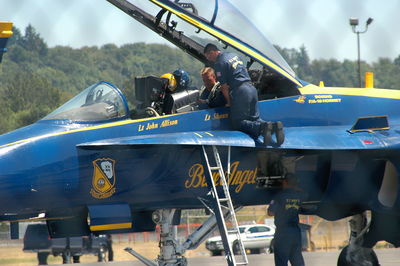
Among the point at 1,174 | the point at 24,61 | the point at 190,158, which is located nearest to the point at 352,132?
the point at 190,158

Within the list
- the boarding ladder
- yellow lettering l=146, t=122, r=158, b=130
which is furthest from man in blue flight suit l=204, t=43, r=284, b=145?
yellow lettering l=146, t=122, r=158, b=130

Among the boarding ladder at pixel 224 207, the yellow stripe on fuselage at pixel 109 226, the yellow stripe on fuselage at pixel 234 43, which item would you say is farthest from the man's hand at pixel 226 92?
the yellow stripe on fuselage at pixel 109 226

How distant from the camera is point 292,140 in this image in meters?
8.28

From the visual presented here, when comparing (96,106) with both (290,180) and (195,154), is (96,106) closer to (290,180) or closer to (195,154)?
(195,154)

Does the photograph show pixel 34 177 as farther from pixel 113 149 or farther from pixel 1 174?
pixel 113 149

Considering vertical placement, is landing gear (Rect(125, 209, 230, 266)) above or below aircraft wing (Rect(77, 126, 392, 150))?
below

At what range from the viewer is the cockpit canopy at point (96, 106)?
8305 millimetres

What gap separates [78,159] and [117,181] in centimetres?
53

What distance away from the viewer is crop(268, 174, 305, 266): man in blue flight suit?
881 cm

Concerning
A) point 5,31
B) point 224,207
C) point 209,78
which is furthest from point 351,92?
point 5,31

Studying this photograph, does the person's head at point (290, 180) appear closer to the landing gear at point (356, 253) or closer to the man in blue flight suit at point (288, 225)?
the man in blue flight suit at point (288, 225)

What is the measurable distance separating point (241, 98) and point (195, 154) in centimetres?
83

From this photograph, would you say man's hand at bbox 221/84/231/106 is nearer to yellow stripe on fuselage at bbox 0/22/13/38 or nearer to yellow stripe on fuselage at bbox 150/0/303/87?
yellow stripe on fuselage at bbox 150/0/303/87

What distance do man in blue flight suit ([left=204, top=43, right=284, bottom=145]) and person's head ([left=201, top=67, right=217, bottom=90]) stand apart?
399mm
